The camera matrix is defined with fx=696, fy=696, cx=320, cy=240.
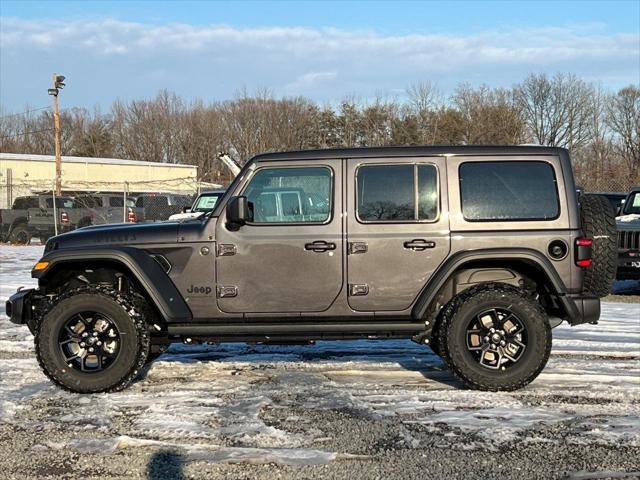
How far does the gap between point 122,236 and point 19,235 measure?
69.7 ft

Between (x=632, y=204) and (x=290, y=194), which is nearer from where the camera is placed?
(x=290, y=194)

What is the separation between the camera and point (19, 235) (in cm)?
2484

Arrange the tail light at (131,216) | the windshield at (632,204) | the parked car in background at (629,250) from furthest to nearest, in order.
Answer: the tail light at (131,216) < the windshield at (632,204) < the parked car in background at (629,250)

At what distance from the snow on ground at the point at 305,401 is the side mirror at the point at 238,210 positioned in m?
1.40

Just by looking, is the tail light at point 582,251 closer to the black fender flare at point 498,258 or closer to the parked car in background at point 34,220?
the black fender flare at point 498,258

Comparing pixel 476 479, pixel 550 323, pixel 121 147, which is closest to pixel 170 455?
pixel 476 479

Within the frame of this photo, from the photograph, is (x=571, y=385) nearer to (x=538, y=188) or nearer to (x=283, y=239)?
(x=538, y=188)

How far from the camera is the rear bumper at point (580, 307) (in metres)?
5.50

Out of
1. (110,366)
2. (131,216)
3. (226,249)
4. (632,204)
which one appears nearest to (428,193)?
(226,249)

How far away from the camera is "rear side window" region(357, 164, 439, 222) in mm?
5613

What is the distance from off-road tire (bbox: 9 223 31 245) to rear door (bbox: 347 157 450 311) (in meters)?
21.8

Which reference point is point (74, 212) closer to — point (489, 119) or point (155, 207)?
point (155, 207)

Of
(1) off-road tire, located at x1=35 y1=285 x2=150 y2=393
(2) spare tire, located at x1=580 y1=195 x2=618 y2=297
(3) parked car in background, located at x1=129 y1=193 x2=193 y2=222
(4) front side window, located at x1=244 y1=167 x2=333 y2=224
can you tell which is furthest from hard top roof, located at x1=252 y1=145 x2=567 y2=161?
(3) parked car in background, located at x1=129 y1=193 x2=193 y2=222

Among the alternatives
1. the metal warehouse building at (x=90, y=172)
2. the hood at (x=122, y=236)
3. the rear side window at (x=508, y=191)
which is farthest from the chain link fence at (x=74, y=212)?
the rear side window at (x=508, y=191)
